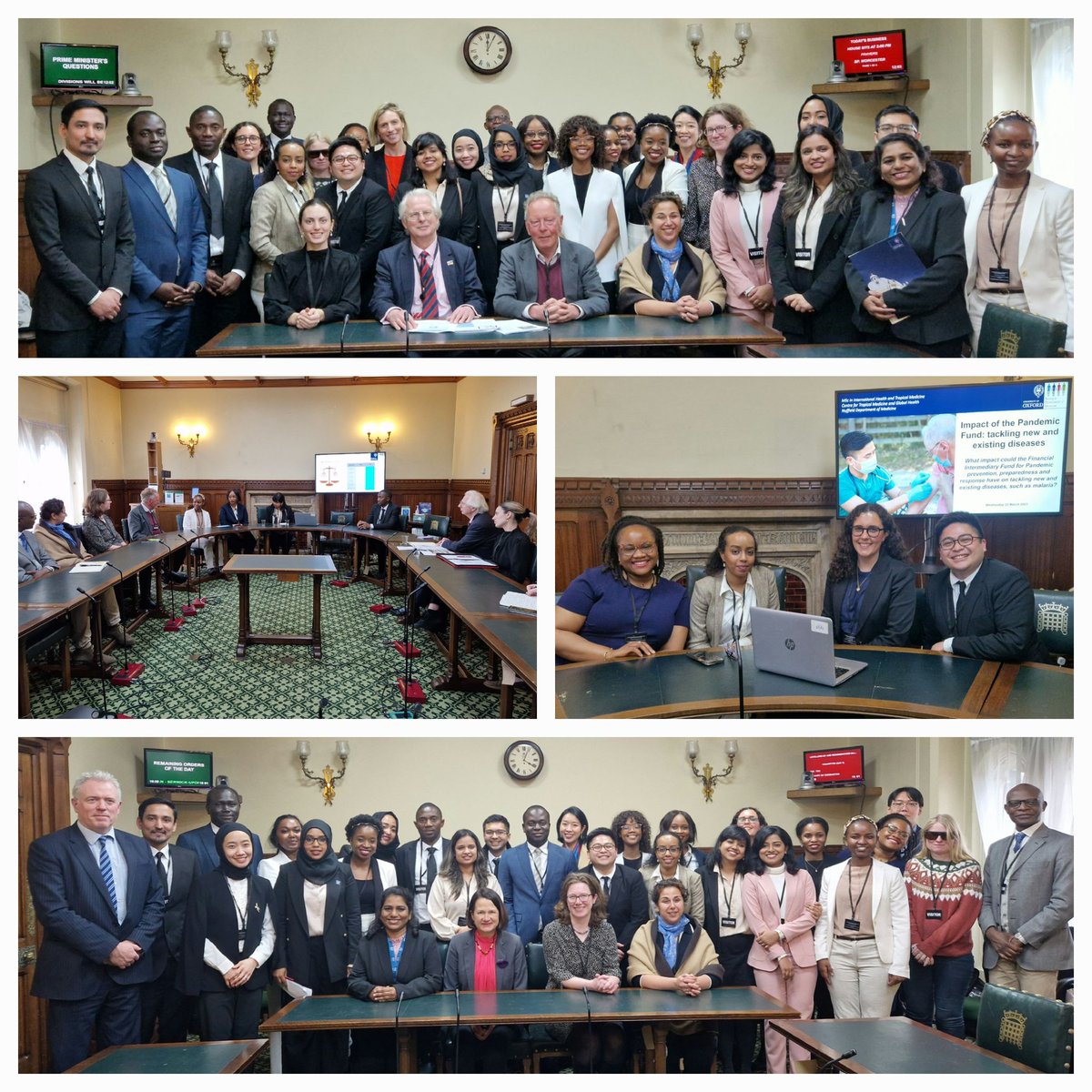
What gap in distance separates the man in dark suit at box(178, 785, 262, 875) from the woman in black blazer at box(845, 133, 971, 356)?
307cm

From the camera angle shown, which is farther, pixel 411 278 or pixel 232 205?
pixel 232 205

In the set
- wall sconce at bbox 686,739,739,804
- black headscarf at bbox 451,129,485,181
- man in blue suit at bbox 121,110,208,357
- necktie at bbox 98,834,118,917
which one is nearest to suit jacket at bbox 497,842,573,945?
wall sconce at bbox 686,739,739,804

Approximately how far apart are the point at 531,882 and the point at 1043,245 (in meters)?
3.10

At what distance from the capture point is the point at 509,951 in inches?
169

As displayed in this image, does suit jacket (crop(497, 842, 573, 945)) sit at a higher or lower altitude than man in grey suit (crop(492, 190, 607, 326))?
lower

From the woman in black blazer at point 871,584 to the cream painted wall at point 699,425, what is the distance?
25.4 inches

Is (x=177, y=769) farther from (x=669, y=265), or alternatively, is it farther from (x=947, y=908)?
(x=947, y=908)

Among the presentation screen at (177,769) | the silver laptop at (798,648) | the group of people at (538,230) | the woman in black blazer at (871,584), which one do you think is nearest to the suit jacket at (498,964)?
the presentation screen at (177,769)

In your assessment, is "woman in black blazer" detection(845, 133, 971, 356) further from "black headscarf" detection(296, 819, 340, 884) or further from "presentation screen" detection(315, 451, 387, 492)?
"black headscarf" detection(296, 819, 340, 884)

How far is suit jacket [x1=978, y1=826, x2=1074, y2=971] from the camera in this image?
4.10m

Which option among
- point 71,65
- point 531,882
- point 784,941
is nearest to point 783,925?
point 784,941

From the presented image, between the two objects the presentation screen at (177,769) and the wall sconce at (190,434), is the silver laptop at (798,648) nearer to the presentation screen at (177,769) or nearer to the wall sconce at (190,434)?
the wall sconce at (190,434)

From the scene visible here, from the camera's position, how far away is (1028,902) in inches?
164
